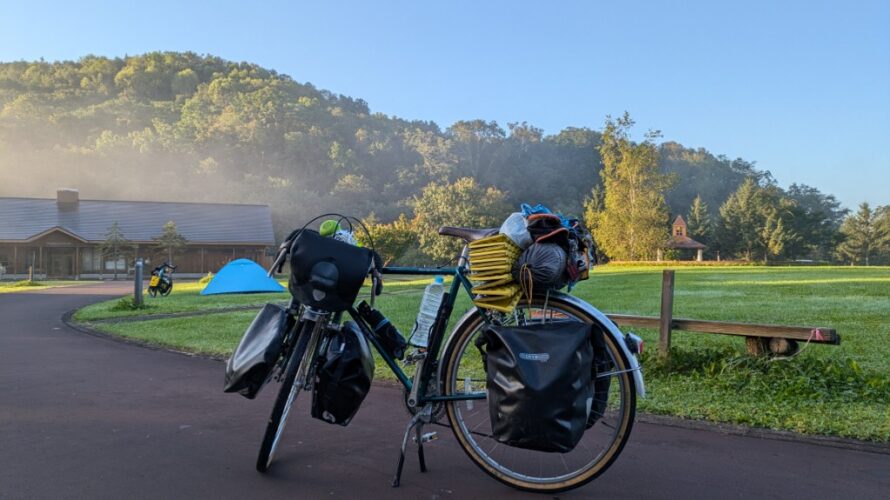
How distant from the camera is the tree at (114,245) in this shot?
46125 mm

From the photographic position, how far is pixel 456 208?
5156 centimetres

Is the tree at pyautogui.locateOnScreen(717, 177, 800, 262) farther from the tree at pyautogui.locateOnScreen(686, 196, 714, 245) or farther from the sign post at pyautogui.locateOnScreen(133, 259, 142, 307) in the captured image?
the sign post at pyautogui.locateOnScreen(133, 259, 142, 307)

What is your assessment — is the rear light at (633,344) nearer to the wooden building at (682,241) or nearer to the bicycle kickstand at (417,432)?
the bicycle kickstand at (417,432)

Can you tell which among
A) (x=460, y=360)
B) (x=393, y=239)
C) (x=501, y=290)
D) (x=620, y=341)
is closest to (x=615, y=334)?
(x=620, y=341)

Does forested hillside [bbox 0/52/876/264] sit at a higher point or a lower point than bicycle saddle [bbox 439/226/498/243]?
higher

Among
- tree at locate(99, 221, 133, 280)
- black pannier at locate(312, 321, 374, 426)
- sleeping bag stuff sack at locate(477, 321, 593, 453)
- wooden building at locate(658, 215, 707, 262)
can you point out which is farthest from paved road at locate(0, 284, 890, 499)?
wooden building at locate(658, 215, 707, 262)

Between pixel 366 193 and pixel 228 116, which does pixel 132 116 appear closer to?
pixel 228 116

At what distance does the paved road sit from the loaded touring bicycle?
7.6 inches

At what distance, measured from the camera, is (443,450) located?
11.9 ft

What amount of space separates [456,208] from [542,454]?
4832cm

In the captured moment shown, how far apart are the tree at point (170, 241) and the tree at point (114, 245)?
2.37 meters

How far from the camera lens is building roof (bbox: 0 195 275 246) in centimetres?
4797

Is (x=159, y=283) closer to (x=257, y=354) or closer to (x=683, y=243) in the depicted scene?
(x=257, y=354)

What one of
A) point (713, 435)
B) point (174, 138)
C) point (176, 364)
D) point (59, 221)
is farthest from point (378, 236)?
point (174, 138)
